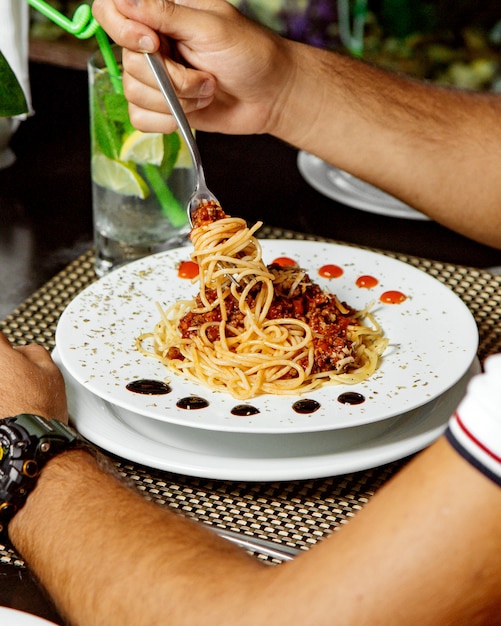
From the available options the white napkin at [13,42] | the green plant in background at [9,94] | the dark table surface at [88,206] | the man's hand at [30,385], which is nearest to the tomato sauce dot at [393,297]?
the dark table surface at [88,206]

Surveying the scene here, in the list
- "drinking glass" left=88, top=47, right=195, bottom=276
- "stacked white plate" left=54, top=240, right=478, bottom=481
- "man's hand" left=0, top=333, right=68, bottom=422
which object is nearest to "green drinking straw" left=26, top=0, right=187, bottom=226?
"drinking glass" left=88, top=47, right=195, bottom=276

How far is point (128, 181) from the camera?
77.3 inches

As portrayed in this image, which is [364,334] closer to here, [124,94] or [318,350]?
[318,350]

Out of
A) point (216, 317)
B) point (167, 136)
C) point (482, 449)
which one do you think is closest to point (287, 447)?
point (216, 317)

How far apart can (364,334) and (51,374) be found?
54cm

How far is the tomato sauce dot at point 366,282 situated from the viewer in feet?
5.90

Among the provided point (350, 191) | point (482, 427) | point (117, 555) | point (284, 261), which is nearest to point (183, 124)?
point (284, 261)

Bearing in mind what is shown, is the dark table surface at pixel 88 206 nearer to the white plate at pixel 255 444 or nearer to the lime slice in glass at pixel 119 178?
the lime slice in glass at pixel 119 178

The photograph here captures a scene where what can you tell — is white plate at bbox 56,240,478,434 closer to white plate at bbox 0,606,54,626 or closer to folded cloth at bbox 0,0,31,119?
white plate at bbox 0,606,54,626

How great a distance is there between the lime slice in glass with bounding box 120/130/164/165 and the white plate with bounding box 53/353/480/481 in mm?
638

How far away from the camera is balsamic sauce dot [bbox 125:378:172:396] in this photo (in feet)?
4.71

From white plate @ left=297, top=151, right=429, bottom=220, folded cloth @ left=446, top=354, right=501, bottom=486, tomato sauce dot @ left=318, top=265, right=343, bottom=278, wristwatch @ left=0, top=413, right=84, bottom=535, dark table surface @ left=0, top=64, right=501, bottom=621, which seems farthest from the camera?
white plate @ left=297, top=151, right=429, bottom=220

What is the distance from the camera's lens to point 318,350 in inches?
61.3

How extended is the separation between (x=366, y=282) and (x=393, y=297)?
3.3 inches
